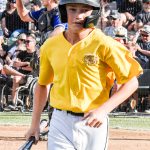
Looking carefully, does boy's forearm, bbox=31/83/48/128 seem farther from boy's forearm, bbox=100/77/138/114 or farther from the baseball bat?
boy's forearm, bbox=100/77/138/114

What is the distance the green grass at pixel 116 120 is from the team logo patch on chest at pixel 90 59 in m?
7.07

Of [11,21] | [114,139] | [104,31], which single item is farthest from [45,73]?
[11,21]

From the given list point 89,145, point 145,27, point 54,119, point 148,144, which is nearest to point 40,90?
point 54,119

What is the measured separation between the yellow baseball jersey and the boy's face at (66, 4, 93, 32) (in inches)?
4.5

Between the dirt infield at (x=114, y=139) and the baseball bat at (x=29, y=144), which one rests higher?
the baseball bat at (x=29, y=144)

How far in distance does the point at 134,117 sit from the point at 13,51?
355cm

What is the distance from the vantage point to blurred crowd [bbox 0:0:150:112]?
1338 centimetres

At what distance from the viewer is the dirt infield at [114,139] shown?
852 centimetres

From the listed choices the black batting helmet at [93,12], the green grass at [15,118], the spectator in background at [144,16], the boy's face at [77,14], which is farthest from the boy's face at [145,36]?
the boy's face at [77,14]

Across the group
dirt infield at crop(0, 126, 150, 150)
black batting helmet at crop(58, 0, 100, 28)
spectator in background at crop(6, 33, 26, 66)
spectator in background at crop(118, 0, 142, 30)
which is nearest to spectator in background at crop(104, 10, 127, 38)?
spectator in background at crop(118, 0, 142, 30)

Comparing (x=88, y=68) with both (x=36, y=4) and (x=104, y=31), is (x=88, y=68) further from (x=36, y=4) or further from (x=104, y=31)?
(x=36, y=4)

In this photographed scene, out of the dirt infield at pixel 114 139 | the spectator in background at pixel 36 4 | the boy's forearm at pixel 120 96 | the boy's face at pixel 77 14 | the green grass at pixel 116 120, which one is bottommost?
the green grass at pixel 116 120

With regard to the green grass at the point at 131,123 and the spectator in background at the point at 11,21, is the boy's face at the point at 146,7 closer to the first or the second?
the spectator in background at the point at 11,21

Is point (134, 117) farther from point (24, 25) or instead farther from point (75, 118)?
point (75, 118)
